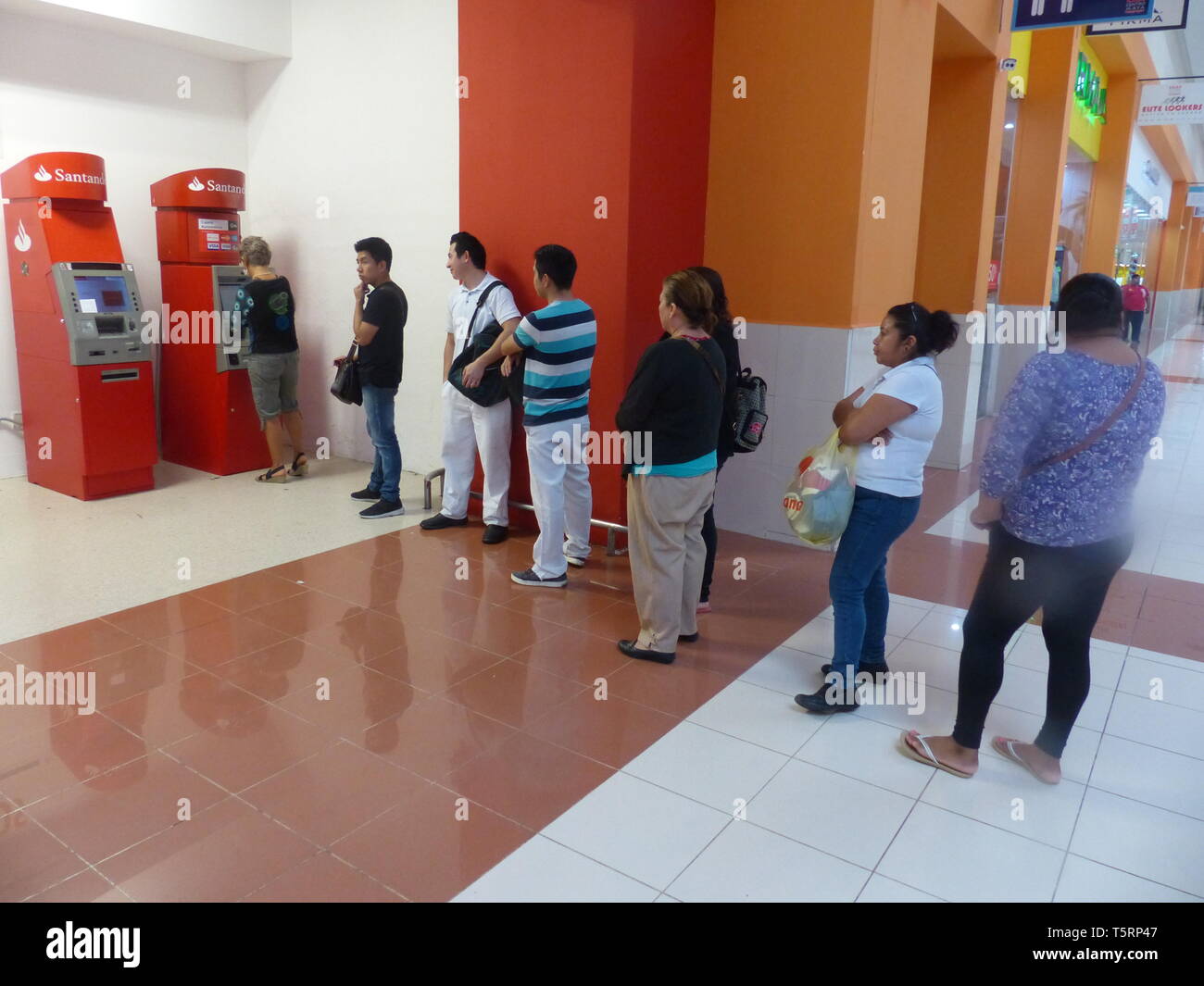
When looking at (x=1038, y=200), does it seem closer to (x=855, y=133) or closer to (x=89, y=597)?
(x=855, y=133)

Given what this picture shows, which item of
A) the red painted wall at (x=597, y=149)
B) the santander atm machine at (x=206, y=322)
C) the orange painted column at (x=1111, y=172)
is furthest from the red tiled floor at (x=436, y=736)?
the orange painted column at (x=1111, y=172)

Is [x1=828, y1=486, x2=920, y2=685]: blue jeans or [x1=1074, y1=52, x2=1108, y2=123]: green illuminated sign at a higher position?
[x1=1074, y1=52, x2=1108, y2=123]: green illuminated sign

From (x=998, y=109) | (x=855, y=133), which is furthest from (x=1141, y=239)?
(x=855, y=133)

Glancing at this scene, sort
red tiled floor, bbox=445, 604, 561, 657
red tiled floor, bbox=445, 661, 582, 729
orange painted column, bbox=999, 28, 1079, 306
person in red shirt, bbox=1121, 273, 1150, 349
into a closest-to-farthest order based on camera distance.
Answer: red tiled floor, bbox=445, 661, 582, 729
red tiled floor, bbox=445, 604, 561, 657
orange painted column, bbox=999, 28, 1079, 306
person in red shirt, bbox=1121, 273, 1150, 349

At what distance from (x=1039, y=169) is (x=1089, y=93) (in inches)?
97.1

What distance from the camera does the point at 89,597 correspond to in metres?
3.97

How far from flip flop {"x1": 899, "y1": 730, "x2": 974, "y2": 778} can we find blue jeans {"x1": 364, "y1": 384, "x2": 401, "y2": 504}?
3.33 m

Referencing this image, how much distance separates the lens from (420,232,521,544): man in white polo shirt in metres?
4.71

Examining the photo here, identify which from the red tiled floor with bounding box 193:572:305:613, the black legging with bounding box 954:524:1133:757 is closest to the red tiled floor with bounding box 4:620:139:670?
the red tiled floor with bounding box 193:572:305:613

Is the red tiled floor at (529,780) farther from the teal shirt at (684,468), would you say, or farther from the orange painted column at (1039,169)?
the orange painted column at (1039,169)

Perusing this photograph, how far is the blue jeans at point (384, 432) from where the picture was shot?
5.25 metres

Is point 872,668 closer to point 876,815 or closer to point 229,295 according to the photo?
point 876,815

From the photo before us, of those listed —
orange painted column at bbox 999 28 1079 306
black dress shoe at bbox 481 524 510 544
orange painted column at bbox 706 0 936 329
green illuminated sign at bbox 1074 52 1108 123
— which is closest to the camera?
orange painted column at bbox 706 0 936 329

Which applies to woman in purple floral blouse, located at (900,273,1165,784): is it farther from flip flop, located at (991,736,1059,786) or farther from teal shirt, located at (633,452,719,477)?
teal shirt, located at (633,452,719,477)
